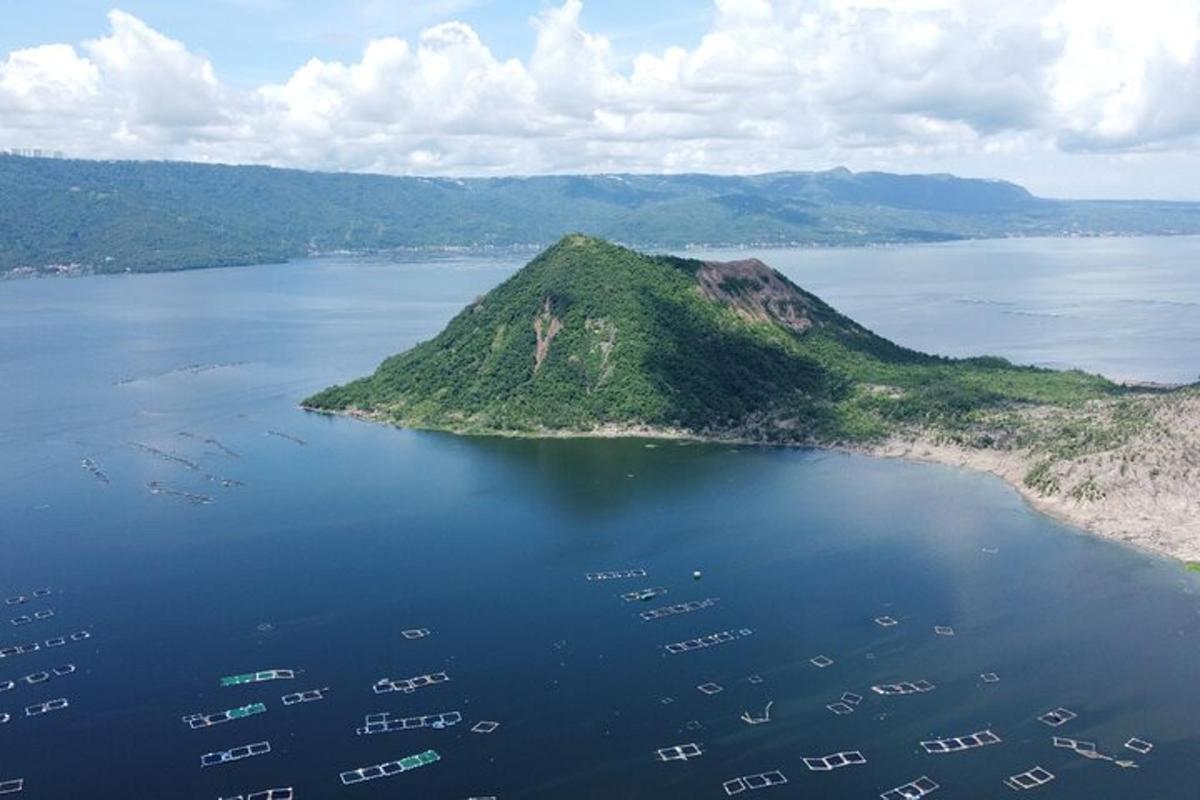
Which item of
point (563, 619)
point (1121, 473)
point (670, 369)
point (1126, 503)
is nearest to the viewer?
point (563, 619)

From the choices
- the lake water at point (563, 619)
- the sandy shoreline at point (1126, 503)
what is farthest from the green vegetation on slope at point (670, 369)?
the lake water at point (563, 619)

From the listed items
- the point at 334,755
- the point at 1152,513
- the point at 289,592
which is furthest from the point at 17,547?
the point at 1152,513

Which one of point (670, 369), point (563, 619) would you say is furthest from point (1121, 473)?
point (563, 619)

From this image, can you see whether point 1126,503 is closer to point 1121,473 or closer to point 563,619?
point 1121,473

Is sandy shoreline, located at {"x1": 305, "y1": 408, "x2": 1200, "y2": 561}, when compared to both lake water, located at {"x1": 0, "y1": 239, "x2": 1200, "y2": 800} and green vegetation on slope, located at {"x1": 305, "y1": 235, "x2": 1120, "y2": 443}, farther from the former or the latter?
green vegetation on slope, located at {"x1": 305, "y1": 235, "x2": 1120, "y2": 443}

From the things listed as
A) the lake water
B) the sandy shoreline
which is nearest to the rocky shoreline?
the sandy shoreline

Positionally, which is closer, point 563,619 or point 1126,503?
point 563,619

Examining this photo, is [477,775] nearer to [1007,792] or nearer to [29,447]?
[1007,792]
